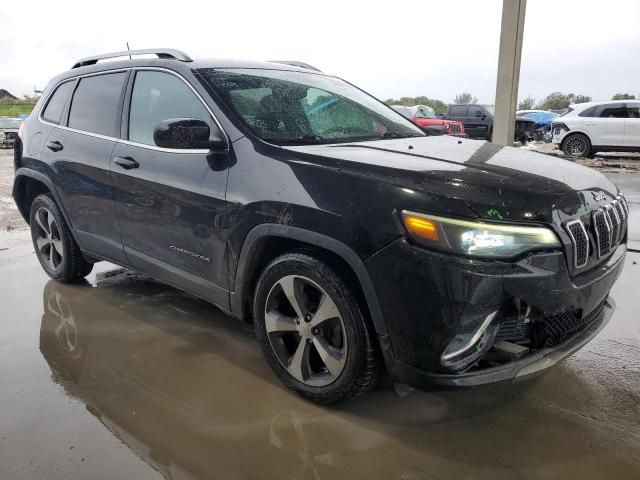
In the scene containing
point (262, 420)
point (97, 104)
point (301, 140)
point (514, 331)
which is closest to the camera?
point (514, 331)

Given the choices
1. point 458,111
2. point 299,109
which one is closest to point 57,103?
point 299,109

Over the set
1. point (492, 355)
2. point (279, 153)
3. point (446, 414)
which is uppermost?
point (279, 153)

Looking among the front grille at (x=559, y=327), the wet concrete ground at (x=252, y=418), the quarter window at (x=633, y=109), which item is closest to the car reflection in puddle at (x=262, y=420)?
the wet concrete ground at (x=252, y=418)

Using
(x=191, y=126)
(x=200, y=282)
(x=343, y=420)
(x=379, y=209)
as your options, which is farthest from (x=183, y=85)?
(x=343, y=420)

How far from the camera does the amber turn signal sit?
Result: 212 centimetres

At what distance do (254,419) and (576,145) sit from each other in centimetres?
1389

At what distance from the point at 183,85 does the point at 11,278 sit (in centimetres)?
276

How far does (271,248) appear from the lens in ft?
9.05

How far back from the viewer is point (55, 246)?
4453 mm

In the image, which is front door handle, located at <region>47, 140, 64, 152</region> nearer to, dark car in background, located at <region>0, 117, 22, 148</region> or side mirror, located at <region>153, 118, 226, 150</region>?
side mirror, located at <region>153, 118, 226, 150</region>

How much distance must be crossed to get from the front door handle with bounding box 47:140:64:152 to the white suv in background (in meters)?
13.2

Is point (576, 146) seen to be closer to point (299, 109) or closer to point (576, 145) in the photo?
point (576, 145)

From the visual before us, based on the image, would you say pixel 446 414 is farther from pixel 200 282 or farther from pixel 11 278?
pixel 11 278

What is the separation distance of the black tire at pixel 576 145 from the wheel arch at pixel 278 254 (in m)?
13.5
